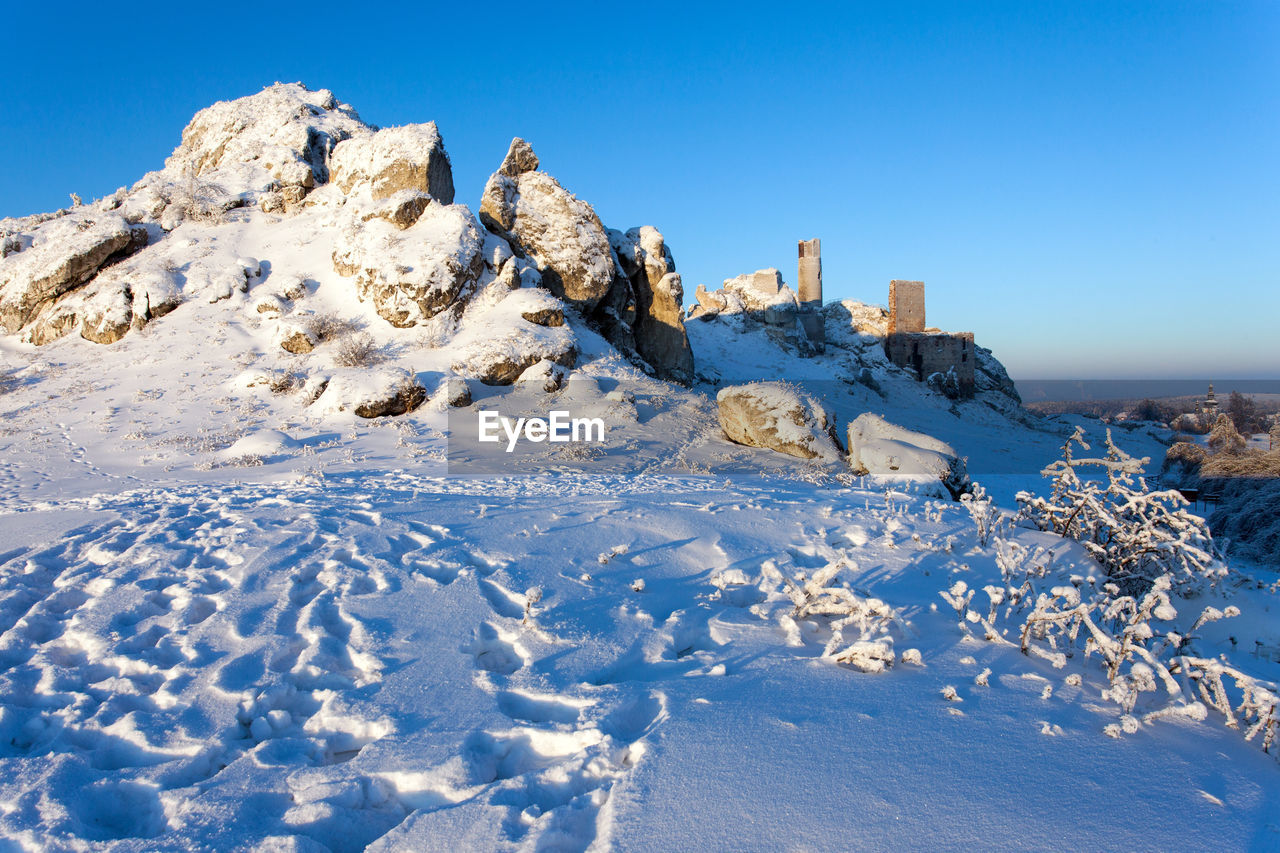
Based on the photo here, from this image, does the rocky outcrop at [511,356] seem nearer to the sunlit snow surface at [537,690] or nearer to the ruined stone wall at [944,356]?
the sunlit snow surface at [537,690]

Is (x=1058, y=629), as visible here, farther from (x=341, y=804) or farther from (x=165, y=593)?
(x=165, y=593)

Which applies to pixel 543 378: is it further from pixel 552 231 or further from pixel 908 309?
pixel 908 309

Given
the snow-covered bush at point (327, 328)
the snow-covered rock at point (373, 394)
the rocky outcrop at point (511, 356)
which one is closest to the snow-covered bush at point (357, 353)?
the snow-covered bush at point (327, 328)

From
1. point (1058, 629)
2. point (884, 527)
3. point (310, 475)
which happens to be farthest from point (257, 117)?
point (1058, 629)

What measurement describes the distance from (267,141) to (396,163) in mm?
7319

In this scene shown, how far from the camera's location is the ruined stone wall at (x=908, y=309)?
108 feet

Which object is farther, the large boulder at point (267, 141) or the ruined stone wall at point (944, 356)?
the ruined stone wall at point (944, 356)

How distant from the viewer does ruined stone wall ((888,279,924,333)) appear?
32938mm

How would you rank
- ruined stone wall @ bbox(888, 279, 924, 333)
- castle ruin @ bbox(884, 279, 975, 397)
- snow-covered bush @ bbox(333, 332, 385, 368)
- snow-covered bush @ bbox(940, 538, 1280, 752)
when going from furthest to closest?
ruined stone wall @ bbox(888, 279, 924, 333) → castle ruin @ bbox(884, 279, 975, 397) → snow-covered bush @ bbox(333, 332, 385, 368) → snow-covered bush @ bbox(940, 538, 1280, 752)

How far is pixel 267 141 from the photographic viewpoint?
21.2 meters

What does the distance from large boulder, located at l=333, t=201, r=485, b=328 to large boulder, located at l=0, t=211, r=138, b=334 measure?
19.9ft

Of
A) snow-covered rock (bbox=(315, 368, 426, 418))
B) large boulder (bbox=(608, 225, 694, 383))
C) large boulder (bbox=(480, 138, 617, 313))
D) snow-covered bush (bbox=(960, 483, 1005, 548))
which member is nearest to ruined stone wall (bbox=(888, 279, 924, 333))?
large boulder (bbox=(608, 225, 694, 383))

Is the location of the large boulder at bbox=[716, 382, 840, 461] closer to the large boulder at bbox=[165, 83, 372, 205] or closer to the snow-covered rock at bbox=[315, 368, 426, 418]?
the snow-covered rock at bbox=[315, 368, 426, 418]

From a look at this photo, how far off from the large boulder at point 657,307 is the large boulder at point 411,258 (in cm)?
707
